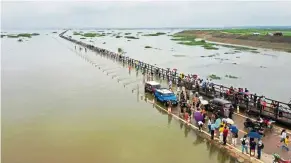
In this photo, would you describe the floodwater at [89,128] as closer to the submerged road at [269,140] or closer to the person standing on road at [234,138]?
the person standing on road at [234,138]

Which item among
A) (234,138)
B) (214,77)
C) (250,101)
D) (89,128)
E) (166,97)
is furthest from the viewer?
(214,77)

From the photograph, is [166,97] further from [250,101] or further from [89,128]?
[89,128]

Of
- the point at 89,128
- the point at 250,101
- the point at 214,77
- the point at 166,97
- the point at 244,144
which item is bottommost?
the point at 89,128

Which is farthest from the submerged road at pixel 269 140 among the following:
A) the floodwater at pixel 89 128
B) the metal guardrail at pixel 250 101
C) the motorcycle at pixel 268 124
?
the floodwater at pixel 89 128

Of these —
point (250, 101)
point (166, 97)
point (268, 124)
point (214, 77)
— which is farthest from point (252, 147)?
point (214, 77)

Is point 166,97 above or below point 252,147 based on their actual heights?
above

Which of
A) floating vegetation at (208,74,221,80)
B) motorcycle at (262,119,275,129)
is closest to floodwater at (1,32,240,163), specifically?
motorcycle at (262,119,275,129)

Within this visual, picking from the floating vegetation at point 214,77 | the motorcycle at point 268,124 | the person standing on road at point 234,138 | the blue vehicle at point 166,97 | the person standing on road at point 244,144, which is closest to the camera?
the person standing on road at point 244,144

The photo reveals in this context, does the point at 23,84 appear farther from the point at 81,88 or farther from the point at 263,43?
the point at 263,43

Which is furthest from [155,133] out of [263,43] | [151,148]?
[263,43]
